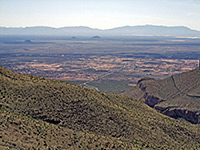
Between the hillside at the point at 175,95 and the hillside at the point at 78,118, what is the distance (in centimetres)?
1527

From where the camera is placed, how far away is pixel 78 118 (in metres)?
31.9

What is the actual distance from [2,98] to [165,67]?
131 metres

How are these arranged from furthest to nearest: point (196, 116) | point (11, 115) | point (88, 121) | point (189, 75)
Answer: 1. point (189, 75)
2. point (196, 116)
3. point (88, 121)
4. point (11, 115)

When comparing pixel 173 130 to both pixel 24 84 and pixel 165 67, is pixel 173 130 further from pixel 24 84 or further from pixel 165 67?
pixel 165 67

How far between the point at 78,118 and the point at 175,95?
114ft

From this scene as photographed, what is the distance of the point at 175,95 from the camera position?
62.1 meters

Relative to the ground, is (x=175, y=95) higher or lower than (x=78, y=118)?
lower

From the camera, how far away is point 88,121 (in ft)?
104

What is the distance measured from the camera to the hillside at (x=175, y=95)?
174 feet

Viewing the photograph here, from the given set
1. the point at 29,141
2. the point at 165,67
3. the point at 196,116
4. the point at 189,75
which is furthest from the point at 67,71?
the point at 29,141

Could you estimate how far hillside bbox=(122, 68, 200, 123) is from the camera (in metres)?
53.1

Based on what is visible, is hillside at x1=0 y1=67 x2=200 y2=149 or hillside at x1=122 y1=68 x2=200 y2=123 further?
hillside at x1=122 y1=68 x2=200 y2=123

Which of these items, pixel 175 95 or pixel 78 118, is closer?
pixel 78 118

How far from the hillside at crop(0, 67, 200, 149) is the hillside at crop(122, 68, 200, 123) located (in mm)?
15266
